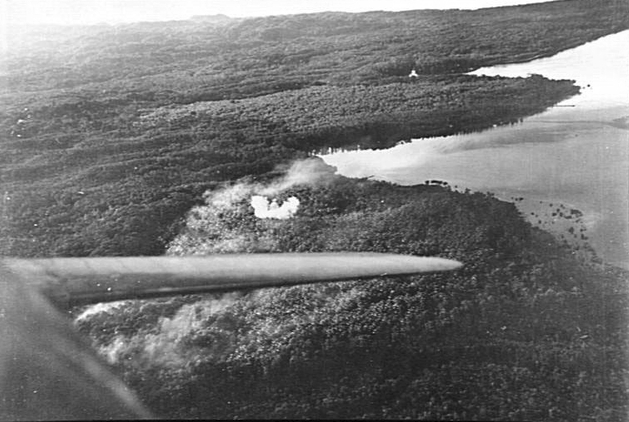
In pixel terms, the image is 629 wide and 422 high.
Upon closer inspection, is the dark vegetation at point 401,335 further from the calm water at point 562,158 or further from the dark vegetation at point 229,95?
the dark vegetation at point 229,95

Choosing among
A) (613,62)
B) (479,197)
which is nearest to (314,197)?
(479,197)

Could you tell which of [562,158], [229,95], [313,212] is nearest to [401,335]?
[313,212]

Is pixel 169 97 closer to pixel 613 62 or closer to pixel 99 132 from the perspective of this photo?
pixel 99 132

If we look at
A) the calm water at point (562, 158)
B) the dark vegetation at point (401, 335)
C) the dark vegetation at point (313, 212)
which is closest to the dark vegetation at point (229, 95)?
the dark vegetation at point (313, 212)

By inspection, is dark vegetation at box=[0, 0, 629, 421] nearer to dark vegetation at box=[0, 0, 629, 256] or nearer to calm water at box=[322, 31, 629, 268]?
dark vegetation at box=[0, 0, 629, 256]

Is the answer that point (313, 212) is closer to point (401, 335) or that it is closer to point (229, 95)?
point (401, 335)
